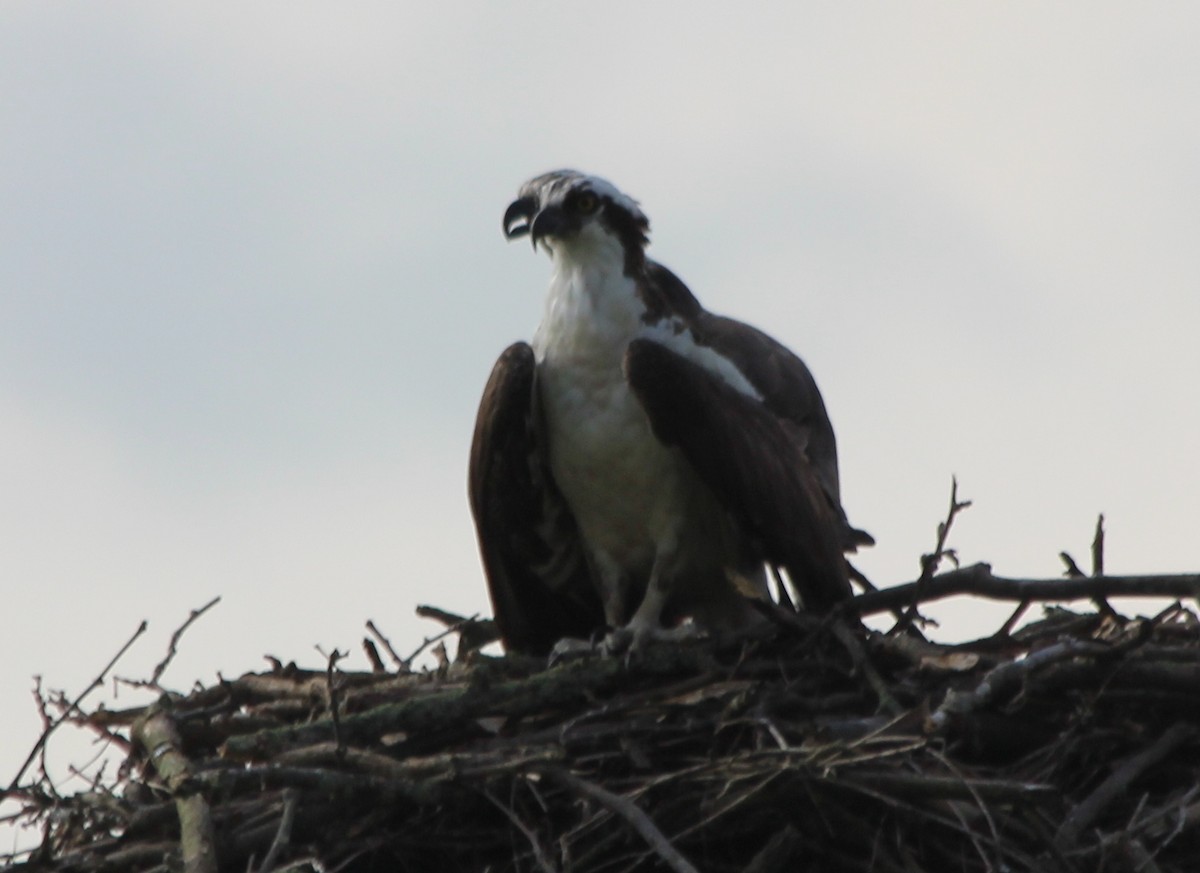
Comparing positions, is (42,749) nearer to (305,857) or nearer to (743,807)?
(305,857)

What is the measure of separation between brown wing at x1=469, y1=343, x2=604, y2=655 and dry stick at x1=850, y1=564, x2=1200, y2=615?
1.59m

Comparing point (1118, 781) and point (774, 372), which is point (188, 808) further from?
point (774, 372)

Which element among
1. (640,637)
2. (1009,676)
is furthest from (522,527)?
(1009,676)

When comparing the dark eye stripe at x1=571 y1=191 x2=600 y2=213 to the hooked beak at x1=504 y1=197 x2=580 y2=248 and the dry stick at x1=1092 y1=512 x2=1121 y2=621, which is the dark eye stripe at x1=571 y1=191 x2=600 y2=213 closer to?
the hooked beak at x1=504 y1=197 x2=580 y2=248

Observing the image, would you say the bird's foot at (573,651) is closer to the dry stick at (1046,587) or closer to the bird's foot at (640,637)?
the bird's foot at (640,637)

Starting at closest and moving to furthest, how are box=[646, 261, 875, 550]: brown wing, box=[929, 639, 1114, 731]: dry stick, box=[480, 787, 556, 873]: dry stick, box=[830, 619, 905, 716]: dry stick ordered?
box=[480, 787, 556, 873]: dry stick → box=[929, 639, 1114, 731]: dry stick → box=[830, 619, 905, 716]: dry stick → box=[646, 261, 875, 550]: brown wing

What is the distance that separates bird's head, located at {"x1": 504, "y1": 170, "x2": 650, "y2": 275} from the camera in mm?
6723

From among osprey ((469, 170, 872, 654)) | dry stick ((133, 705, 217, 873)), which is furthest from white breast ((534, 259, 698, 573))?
dry stick ((133, 705, 217, 873))

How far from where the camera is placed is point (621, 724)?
18.4 feet

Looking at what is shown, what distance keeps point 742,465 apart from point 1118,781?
1566 mm

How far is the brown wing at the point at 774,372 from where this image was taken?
699 centimetres

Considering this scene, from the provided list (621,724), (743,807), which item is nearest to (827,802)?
(743,807)

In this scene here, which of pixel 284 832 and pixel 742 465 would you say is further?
pixel 742 465

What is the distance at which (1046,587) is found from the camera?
17.7ft
